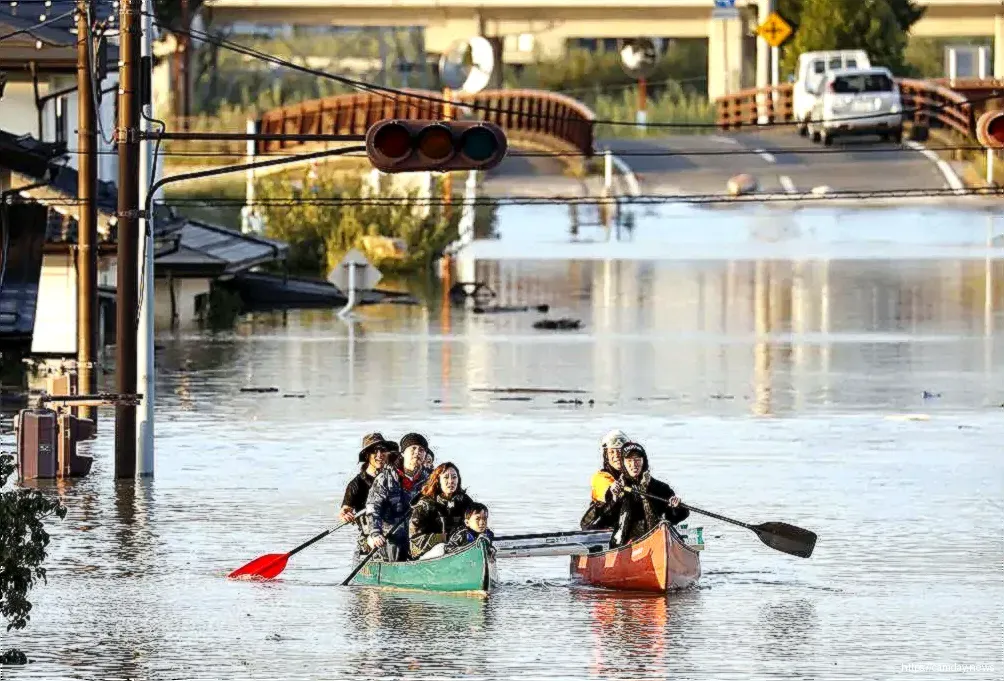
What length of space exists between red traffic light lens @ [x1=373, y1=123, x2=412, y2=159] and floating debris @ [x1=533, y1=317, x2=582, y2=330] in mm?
26755

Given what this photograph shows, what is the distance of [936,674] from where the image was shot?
17.8m

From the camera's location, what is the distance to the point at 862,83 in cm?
7331

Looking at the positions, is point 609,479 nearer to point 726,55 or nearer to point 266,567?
point 266,567

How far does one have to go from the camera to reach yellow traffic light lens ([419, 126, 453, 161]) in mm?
24438

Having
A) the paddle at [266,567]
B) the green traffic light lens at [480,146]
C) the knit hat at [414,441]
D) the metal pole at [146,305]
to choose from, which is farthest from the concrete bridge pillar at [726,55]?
the knit hat at [414,441]

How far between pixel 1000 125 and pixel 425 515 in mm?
10258

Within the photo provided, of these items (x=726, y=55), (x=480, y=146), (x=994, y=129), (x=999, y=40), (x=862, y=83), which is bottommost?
(x=480, y=146)

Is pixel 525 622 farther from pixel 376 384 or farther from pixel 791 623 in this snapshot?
pixel 376 384

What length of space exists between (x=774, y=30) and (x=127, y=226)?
67.2 meters

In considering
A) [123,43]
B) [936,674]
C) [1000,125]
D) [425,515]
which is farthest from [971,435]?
[936,674]

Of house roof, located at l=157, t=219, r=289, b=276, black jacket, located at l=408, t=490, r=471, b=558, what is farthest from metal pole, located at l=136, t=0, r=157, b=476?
house roof, located at l=157, t=219, r=289, b=276

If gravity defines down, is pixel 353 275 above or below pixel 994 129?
below

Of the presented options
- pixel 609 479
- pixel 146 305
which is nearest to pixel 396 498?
pixel 609 479

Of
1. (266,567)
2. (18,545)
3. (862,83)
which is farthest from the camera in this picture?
(862,83)
